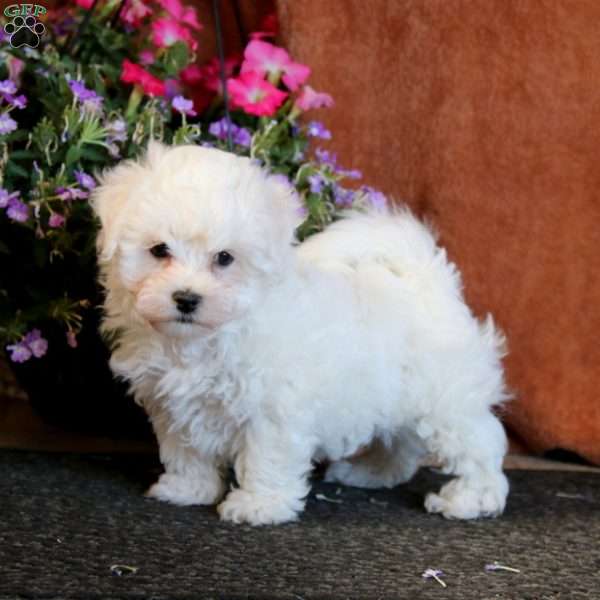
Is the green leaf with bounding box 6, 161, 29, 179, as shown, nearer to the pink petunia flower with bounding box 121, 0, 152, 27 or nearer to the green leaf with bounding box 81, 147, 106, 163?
the green leaf with bounding box 81, 147, 106, 163

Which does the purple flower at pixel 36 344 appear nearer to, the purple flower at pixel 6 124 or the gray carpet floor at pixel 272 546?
the gray carpet floor at pixel 272 546

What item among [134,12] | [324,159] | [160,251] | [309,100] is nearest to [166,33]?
[134,12]

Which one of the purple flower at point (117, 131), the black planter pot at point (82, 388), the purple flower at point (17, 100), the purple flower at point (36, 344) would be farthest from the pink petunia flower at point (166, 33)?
the purple flower at point (36, 344)

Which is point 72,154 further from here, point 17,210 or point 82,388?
point 82,388

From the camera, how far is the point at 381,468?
8.61 feet

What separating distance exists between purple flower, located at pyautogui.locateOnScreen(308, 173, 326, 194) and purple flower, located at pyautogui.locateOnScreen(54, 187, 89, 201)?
59 centimetres

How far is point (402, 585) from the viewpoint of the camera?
1.89 metres

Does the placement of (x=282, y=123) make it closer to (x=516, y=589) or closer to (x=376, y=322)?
(x=376, y=322)

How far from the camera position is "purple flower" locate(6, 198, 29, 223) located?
2416mm

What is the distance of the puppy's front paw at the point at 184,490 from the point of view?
2.32 meters

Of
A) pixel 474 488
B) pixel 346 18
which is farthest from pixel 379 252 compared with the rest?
pixel 346 18

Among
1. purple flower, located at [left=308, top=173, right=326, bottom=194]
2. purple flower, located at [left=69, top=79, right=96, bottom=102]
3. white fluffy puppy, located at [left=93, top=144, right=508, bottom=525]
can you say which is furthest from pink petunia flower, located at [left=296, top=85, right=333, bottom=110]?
purple flower, located at [left=69, top=79, right=96, bottom=102]

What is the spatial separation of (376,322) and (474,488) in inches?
16.9

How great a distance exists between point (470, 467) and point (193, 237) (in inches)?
32.4
